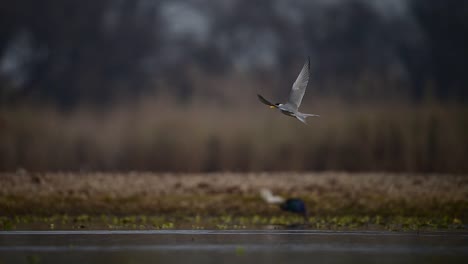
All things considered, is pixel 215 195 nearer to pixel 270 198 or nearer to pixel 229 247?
pixel 270 198

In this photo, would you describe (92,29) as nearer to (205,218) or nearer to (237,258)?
(205,218)

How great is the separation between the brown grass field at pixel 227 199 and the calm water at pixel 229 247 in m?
3.95

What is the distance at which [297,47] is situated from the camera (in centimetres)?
9194

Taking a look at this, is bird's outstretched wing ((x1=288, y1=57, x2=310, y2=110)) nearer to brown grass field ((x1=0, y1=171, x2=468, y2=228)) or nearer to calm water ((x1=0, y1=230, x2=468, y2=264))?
calm water ((x1=0, y1=230, x2=468, y2=264))

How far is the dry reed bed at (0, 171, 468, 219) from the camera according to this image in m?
29.5

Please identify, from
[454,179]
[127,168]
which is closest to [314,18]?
[127,168]

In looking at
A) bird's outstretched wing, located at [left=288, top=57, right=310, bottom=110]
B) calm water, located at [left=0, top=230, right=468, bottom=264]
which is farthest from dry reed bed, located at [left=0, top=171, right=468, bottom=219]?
bird's outstretched wing, located at [left=288, top=57, right=310, bottom=110]

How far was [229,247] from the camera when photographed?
18.0 meters

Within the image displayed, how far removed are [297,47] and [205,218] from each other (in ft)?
214

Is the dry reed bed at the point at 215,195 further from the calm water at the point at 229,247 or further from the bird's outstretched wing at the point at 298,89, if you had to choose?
the bird's outstretched wing at the point at 298,89

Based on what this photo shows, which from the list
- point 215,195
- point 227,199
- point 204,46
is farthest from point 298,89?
point 204,46

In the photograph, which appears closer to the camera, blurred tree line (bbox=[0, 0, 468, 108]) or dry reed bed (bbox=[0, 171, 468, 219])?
dry reed bed (bbox=[0, 171, 468, 219])

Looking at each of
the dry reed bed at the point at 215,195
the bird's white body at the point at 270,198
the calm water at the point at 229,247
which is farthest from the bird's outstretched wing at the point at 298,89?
the dry reed bed at the point at 215,195

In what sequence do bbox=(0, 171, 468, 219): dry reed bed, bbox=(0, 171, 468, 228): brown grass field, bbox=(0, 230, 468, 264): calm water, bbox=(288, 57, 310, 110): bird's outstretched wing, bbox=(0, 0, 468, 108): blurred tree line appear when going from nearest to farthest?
1. bbox=(0, 230, 468, 264): calm water
2. bbox=(288, 57, 310, 110): bird's outstretched wing
3. bbox=(0, 171, 468, 228): brown grass field
4. bbox=(0, 171, 468, 219): dry reed bed
5. bbox=(0, 0, 468, 108): blurred tree line
